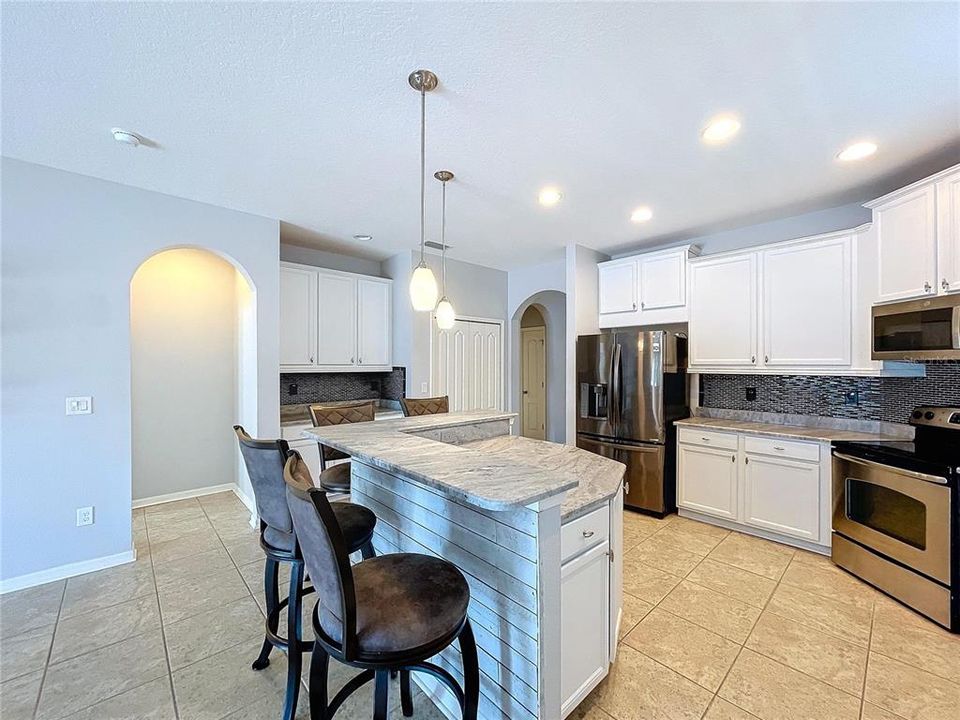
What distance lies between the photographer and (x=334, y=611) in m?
1.13

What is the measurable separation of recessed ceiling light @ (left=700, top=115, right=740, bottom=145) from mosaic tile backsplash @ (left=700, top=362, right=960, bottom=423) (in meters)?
2.24

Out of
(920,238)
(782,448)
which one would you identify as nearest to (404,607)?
(782,448)

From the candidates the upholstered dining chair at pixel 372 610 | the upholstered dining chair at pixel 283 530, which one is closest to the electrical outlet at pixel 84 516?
the upholstered dining chair at pixel 283 530

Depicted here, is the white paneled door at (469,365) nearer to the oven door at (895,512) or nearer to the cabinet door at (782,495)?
the cabinet door at (782,495)

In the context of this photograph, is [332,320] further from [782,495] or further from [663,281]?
[782,495]

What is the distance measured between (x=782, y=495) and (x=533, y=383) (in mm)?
4219

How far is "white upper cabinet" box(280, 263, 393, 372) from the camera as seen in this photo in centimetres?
404

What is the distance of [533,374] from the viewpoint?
23.1ft

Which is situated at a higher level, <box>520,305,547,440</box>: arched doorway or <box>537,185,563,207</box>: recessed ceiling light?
<box>537,185,563,207</box>: recessed ceiling light

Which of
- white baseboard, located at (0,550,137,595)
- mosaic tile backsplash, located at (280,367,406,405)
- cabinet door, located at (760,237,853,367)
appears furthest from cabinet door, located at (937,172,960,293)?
white baseboard, located at (0,550,137,595)

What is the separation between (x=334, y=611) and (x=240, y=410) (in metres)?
3.75

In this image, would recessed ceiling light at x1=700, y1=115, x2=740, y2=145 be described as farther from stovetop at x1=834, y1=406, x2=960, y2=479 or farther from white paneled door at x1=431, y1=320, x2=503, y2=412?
white paneled door at x1=431, y1=320, x2=503, y2=412

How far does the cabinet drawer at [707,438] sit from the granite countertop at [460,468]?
1.90 meters

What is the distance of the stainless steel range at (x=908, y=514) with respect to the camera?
216 cm
